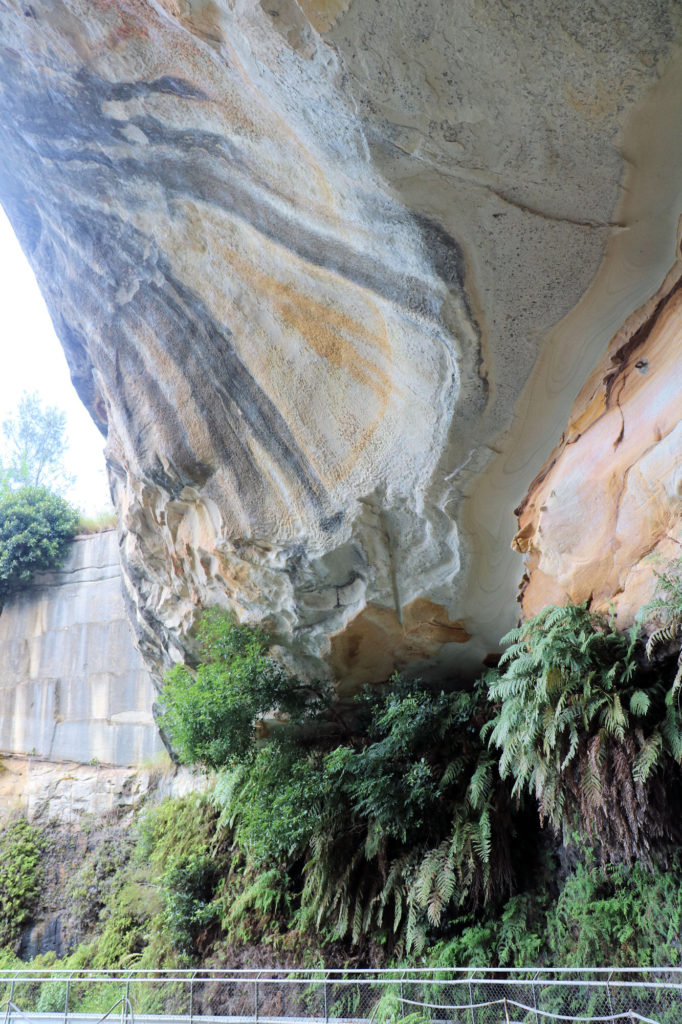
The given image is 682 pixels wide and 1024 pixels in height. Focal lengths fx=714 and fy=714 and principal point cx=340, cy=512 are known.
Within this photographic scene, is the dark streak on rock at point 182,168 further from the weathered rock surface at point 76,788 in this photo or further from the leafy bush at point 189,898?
the weathered rock surface at point 76,788

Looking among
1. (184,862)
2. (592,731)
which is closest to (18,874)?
(184,862)

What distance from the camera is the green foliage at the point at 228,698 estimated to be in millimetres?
7383

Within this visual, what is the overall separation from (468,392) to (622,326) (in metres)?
1.22

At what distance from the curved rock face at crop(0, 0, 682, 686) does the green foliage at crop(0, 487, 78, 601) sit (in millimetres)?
5874

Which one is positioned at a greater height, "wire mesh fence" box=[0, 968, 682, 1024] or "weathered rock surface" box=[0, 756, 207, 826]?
"weathered rock surface" box=[0, 756, 207, 826]

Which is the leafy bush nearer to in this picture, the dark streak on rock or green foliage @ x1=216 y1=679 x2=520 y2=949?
green foliage @ x1=216 y1=679 x2=520 y2=949

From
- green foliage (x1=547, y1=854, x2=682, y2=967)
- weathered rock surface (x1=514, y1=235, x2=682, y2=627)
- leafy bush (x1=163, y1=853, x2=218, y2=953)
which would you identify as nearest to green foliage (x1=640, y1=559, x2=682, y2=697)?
weathered rock surface (x1=514, y1=235, x2=682, y2=627)

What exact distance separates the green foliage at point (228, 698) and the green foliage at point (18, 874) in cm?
615

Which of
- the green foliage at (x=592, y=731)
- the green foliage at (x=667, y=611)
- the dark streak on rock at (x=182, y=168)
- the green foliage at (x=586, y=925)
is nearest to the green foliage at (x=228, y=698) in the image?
the green foliage at (x=586, y=925)

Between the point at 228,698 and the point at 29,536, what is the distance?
8684mm

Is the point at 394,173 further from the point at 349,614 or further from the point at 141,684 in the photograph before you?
the point at 141,684

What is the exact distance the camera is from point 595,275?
5008 millimetres

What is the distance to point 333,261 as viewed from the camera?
5402 mm

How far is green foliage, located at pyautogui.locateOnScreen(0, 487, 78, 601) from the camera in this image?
14.2 m
